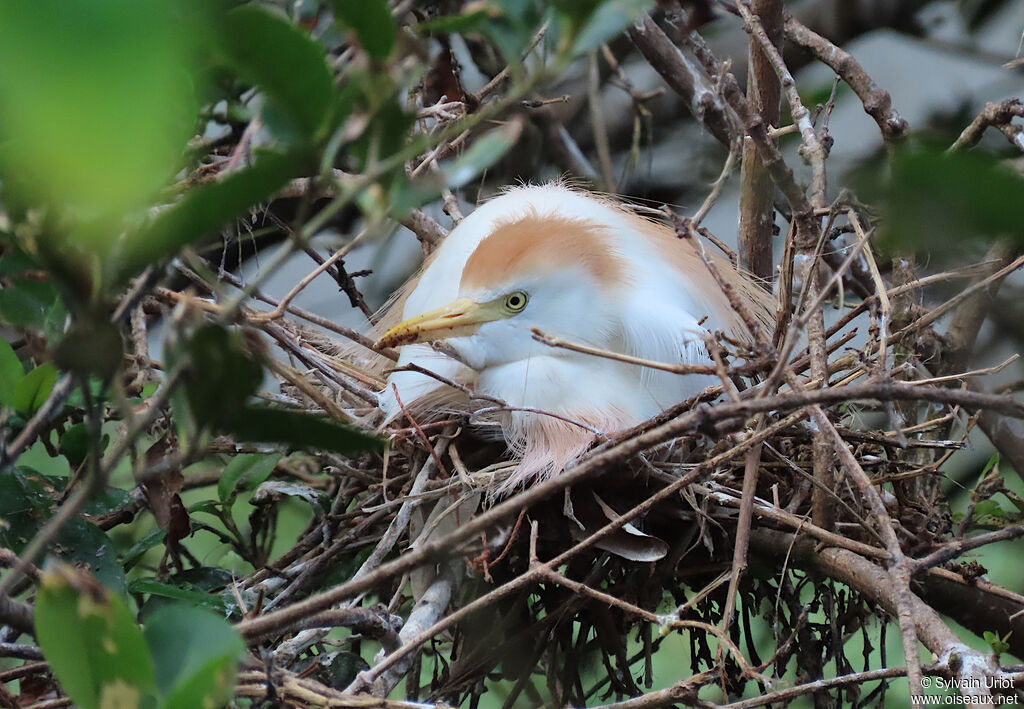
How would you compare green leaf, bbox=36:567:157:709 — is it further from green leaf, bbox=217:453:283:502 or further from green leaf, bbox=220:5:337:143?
green leaf, bbox=217:453:283:502

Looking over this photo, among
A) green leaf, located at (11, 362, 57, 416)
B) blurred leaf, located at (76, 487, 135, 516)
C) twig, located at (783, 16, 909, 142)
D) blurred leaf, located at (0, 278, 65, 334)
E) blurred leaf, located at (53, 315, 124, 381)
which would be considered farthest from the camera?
twig, located at (783, 16, 909, 142)

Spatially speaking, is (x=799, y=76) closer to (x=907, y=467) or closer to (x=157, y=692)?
(x=907, y=467)

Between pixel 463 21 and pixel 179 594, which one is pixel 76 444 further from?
pixel 463 21

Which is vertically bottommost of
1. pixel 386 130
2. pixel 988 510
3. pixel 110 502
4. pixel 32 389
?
pixel 988 510

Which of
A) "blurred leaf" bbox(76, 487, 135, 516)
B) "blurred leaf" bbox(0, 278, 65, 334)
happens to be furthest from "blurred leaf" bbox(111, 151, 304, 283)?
"blurred leaf" bbox(76, 487, 135, 516)

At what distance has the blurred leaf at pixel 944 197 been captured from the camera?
0.29 metres

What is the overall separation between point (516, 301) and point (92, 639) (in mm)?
830

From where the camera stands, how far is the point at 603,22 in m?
0.37

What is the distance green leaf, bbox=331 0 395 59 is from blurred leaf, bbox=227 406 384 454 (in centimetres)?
15

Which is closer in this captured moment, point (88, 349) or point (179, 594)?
point (88, 349)

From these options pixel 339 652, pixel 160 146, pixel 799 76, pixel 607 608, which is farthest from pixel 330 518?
pixel 799 76

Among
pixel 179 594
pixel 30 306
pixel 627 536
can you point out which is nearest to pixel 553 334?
pixel 627 536

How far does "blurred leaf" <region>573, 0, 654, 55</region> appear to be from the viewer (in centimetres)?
36

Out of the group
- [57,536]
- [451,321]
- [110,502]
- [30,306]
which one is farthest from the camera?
[451,321]
